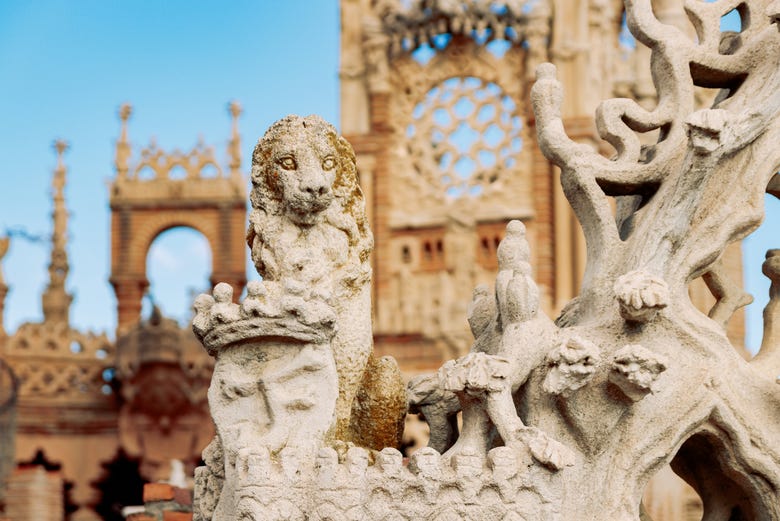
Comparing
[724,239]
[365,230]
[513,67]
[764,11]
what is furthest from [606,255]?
[513,67]

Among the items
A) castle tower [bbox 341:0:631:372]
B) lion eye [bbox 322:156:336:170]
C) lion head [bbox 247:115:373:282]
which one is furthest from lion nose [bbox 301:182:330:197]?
castle tower [bbox 341:0:631:372]

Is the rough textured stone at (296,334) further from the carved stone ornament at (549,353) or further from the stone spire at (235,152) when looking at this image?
the stone spire at (235,152)

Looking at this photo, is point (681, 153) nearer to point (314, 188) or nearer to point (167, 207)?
point (314, 188)

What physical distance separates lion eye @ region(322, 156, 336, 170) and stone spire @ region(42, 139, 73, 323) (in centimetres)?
2250

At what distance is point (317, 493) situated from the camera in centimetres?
475

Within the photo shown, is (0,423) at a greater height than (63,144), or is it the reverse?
(63,144)

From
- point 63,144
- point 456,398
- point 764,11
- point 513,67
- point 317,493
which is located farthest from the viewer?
point 63,144

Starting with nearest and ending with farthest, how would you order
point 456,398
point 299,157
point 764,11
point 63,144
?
point 299,157 → point 456,398 → point 764,11 → point 63,144

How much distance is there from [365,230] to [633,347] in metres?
1.02

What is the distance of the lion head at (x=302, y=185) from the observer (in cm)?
518

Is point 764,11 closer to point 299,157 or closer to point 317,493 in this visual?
point 299,157

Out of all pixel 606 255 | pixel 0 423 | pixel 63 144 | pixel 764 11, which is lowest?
pixel 0 423

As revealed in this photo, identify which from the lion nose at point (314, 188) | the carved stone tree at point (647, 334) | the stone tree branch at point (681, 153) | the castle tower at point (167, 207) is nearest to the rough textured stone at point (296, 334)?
the lion nose at point (314, 188)

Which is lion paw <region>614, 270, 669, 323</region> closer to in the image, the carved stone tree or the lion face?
the carved stone tree
